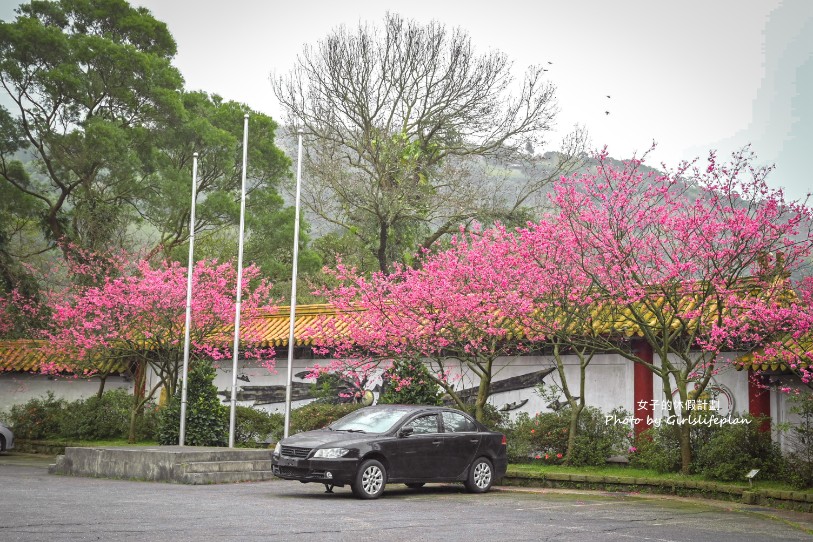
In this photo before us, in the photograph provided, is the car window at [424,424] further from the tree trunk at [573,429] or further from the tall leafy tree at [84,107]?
the tall leafy tree at [84,107]

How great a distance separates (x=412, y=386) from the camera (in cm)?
2208

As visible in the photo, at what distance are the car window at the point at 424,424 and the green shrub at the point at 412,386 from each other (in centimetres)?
551

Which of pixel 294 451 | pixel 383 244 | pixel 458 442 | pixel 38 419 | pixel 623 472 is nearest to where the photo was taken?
pixel 294 451

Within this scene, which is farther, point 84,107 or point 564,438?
point 84,107

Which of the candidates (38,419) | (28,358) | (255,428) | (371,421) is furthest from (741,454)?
(28,358)

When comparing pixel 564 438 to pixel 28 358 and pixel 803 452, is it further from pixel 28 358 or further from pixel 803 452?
pixel 28 358

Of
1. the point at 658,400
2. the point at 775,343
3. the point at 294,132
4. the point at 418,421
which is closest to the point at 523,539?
the point at 418,421

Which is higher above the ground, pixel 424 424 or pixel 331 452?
pixel 424 424

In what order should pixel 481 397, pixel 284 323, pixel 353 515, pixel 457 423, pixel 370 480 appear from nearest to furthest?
pixel 353 515 → pixel 370 480 → pixel 457 423 → pixel 481 397 → pixel 284 323

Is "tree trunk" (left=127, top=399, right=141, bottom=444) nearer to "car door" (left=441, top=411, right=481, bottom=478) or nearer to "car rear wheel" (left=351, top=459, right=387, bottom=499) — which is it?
"car door" (left=441, top=411, right=481, bottom=478)

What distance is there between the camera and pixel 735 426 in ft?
58.8

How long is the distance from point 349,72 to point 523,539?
89.9ft

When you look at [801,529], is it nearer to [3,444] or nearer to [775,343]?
[775,343]

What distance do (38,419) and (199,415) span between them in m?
8.32
